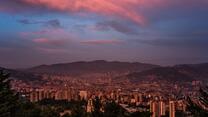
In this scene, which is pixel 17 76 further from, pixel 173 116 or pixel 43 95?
pixel 173 116

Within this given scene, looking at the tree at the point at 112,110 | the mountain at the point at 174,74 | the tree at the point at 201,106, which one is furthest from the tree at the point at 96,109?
the mountain at the point at 174,74

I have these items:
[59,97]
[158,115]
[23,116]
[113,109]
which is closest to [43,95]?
[59,97]

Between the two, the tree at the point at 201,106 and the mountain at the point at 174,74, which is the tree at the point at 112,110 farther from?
the mountain at the point at 174,74

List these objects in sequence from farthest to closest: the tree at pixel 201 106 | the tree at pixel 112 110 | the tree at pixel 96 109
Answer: the tree at pixel 96 109 < the tree at pixel 112 110 < the tree at pixel 201 106

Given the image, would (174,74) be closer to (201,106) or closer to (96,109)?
(96,109)

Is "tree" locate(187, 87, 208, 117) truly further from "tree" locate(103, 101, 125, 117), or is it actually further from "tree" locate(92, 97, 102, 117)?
"tree" locate(92, 97, 102, 117)

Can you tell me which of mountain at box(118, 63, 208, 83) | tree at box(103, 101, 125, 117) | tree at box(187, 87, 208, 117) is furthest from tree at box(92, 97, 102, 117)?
mountain at box(118, 63, 208, 83)

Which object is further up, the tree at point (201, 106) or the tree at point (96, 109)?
the tree at point (201, 106)

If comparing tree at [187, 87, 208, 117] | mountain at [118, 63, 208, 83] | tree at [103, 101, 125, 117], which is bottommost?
mountain at [118, 63, 208, 83]
